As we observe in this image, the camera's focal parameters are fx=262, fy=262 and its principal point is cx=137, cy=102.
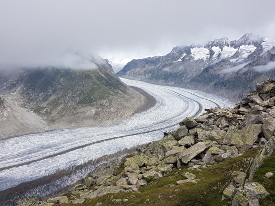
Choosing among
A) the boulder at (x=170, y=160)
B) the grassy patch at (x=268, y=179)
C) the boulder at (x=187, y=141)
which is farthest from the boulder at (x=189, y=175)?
the boulder at (x=187, y=141)

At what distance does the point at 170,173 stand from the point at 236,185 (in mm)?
19718

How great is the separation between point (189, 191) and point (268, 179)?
10175mm

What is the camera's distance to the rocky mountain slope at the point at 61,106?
451 feet

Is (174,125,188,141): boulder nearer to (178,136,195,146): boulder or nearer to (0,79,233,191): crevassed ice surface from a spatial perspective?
(178,136,195,146): boulder

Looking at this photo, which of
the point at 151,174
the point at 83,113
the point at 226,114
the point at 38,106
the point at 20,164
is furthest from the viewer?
the point at 38,106

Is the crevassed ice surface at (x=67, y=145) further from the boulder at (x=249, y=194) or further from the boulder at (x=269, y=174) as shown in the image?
A: the boulder at (x=249, y=194)

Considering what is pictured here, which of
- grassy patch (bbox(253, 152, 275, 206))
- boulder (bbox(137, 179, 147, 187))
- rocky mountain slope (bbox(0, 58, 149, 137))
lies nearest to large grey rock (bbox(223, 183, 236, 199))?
grassy patch (bbox(253, 152, 275, 206))

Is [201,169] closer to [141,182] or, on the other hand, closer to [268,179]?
[141,182]

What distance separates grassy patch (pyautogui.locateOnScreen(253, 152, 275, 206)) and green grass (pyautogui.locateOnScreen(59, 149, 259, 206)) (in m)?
4.02

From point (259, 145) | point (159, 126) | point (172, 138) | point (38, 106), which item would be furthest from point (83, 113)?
point (259, 145)

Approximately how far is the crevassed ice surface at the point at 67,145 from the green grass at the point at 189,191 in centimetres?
5107

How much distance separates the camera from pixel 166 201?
3052 cm

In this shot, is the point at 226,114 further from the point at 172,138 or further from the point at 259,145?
the point at 259,145

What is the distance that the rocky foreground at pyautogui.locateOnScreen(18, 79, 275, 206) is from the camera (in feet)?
90.5
